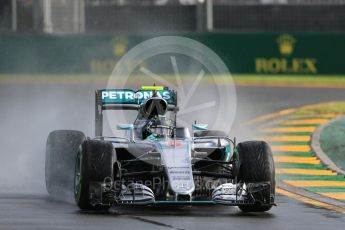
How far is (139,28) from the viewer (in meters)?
37.8

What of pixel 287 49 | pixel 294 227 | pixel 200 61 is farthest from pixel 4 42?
pixel 294 227

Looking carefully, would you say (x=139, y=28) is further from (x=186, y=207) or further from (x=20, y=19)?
(x=186, y=207)

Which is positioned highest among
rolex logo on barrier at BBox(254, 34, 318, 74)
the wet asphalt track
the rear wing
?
rolex logo on barrier at BBox(254, 34, 318, 74)

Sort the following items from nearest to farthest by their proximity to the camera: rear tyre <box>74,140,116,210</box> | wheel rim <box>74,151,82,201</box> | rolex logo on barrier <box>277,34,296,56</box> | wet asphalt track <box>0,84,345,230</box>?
wet asphalt track <box>0,84,345,230</box> < rear tyre <box>74,140,116,210</box> < wheel rim <box>74,151,82,201</box> < rolex logo on barrier <box>277,34,296,56</box>

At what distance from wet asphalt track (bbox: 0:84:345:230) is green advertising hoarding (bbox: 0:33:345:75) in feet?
4.27

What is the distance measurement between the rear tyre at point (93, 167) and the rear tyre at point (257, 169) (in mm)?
1689

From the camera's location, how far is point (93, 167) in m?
14.0

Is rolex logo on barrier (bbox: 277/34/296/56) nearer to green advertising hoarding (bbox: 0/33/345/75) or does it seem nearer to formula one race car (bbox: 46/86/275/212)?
green advertising hoarding (bbox: 0/33/345/75)

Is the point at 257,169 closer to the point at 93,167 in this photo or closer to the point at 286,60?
the point at 93,167

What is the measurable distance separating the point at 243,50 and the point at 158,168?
18.6 m

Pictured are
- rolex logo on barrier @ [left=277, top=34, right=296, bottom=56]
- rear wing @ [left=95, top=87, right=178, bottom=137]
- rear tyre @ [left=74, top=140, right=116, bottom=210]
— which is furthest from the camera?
rolex logo on barrier @ [left=277, top=34, right=296, bottom=56]

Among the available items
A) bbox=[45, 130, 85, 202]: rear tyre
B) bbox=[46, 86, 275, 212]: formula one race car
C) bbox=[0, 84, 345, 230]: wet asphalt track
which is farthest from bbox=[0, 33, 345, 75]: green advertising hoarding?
bbox=[46, 86, 275, 212]: formula one race car

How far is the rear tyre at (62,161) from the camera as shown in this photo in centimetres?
1605

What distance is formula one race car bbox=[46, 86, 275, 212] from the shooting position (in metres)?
14.0
